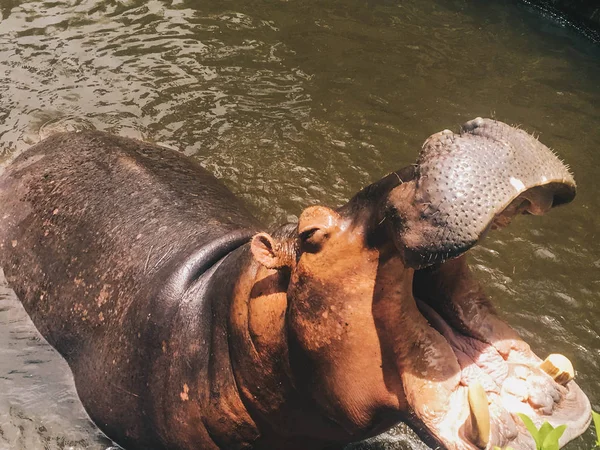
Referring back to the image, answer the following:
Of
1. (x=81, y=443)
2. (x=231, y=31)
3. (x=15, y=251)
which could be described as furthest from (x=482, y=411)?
(x=231, y=31)

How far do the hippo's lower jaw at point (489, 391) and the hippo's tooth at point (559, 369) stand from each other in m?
0.03

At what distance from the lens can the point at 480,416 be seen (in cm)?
202

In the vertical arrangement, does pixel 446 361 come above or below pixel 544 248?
above

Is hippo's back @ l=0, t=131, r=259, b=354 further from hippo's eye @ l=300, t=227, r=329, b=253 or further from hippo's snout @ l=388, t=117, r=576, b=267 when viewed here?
hippo's snout @ l=388, t=117, r=576, b=267

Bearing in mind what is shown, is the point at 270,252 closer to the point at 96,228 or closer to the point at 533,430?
the point at 533,430

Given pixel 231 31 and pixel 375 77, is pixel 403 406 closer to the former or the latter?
pixel 375 77

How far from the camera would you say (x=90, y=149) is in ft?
14.9

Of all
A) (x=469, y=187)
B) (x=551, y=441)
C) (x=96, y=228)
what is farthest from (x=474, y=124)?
(x=96, y=228)

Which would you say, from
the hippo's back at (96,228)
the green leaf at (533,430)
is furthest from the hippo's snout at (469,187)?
the hippo's back at (96,228)

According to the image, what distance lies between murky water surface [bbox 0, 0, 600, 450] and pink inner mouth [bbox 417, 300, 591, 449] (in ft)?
5.06

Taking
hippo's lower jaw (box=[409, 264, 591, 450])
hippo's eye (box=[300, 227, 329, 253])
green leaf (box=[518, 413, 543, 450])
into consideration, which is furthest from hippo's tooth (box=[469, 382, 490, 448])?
hippo's eye (box=[300, 227, 329, 253])

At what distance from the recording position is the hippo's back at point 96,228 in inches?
143

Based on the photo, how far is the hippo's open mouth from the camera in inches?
78.4

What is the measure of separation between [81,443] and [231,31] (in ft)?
19.8
